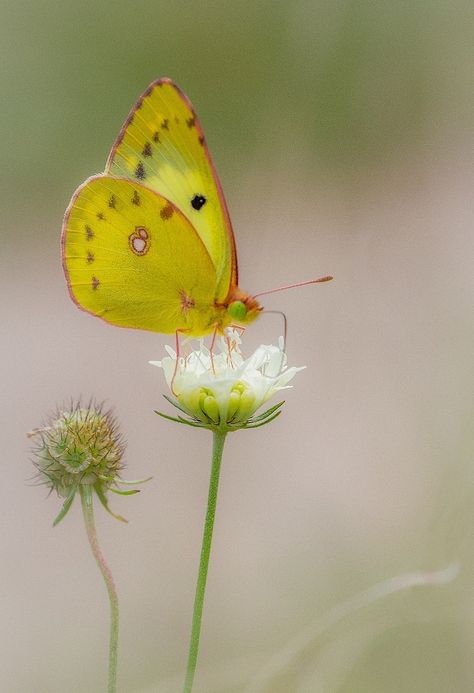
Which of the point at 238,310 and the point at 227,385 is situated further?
the point at 238,310

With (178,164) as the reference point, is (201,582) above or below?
below

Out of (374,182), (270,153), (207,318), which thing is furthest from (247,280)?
(207,318)

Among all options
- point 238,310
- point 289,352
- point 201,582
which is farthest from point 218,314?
point 289,352

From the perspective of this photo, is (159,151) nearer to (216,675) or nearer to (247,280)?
(216,675)

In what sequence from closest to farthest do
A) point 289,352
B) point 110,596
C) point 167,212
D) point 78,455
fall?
point 110,596 < point 78,455 < point 167,212 < point 289,352

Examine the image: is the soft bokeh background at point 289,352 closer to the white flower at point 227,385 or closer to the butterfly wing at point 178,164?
the white flower at point 227,385

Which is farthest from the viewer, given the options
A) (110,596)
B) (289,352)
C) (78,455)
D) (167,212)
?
(289,352)

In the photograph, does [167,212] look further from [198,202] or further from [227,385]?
[227,385]
